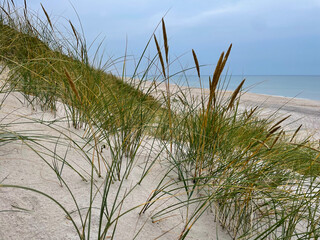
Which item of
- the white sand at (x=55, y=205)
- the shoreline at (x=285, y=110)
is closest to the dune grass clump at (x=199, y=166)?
the white sand at (x=55, y=205)

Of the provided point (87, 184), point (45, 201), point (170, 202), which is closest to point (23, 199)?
point (45, 201)

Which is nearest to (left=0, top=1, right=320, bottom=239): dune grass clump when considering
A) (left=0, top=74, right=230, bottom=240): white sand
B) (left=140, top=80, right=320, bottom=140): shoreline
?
(left=0, top=74, right=230, bottom=240): white sand

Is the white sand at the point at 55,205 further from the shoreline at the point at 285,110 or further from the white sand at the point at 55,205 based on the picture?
the shoreline at the point at 285,110

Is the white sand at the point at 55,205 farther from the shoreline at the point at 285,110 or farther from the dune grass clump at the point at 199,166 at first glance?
the shoreline at the point at 285,110

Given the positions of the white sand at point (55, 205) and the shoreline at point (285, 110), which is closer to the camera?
the white sand at point (55, 205)

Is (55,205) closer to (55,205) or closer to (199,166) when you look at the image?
(55,205)

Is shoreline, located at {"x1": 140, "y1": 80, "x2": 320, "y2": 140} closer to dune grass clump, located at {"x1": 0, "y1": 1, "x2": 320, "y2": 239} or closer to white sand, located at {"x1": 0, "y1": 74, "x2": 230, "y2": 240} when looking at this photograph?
dune grass clump, located at {"x1": 0, "y1": 1, "x2": 320, "y2": 239}

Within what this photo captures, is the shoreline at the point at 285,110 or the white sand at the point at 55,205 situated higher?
the shoreline at the point at 285,110

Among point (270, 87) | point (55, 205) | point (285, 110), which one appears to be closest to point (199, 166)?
point (55, 205)

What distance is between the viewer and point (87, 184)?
106 cm

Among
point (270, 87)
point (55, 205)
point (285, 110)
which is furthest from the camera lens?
point (270, 87)

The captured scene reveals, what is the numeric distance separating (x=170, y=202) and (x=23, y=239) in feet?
1.83

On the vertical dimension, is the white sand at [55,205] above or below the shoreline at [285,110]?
below

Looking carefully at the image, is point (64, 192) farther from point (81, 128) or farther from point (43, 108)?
point (43, 108)
